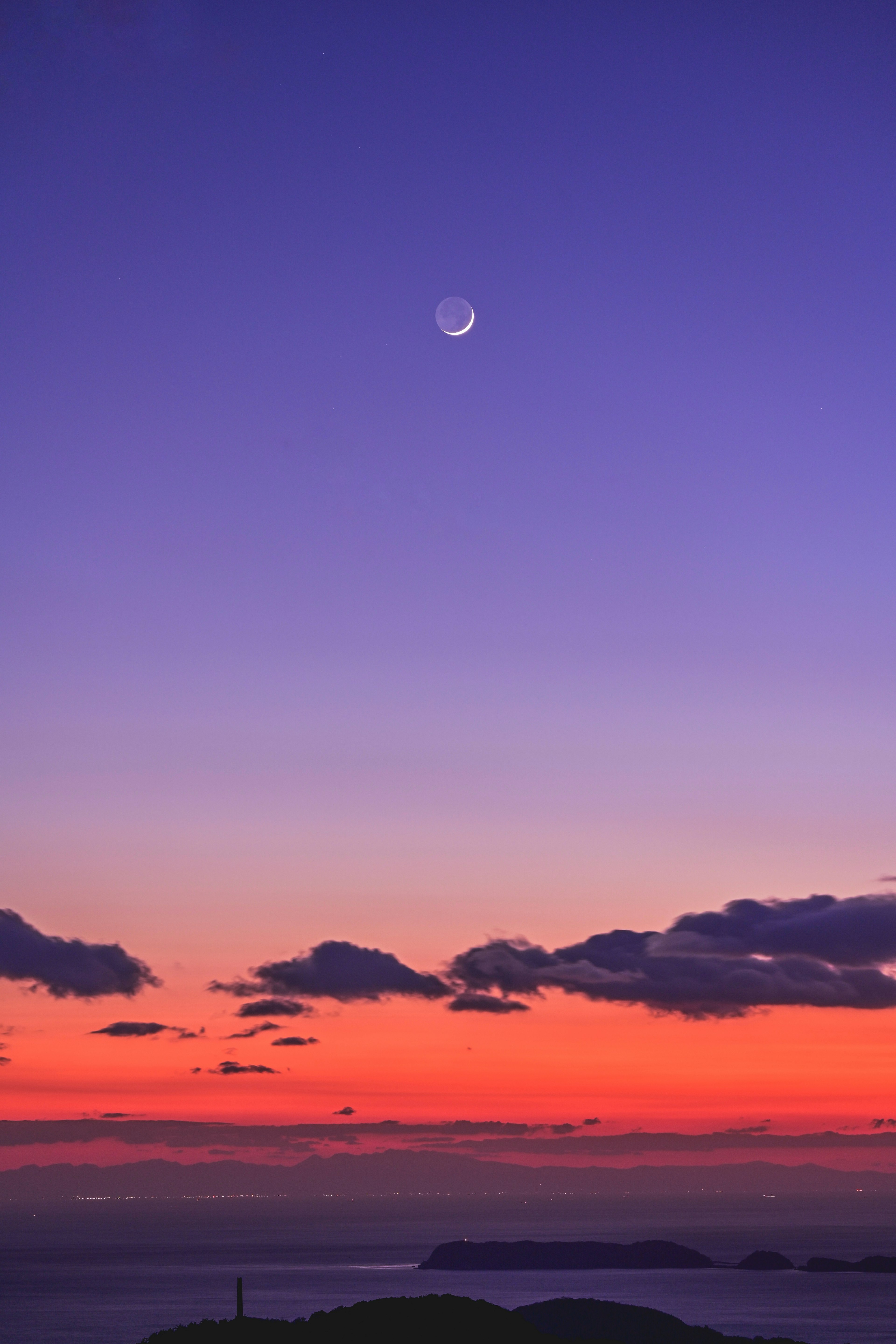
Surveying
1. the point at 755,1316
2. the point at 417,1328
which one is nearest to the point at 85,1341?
the point at 755,1316

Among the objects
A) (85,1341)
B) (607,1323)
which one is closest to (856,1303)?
(607,1323)

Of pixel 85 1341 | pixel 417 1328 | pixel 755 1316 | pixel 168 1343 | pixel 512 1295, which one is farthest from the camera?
pixel 512 1295

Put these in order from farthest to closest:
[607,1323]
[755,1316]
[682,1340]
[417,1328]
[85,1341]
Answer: [755,1316], [85,1341], [607,1323], [682,1340], [417,1328]

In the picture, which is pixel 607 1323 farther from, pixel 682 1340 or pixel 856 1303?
pixel 856 1303

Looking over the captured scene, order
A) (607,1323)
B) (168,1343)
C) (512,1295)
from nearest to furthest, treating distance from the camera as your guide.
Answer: (168,1343) → (607,1323) → (512,1295)

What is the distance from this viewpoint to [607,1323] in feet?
393

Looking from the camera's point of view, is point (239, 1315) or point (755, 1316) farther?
point (755, 1316)

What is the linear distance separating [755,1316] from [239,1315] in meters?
158

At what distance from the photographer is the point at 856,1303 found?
645 ft

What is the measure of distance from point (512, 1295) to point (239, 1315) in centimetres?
16859

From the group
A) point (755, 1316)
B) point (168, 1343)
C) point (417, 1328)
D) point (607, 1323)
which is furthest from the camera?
point (755, 1316)

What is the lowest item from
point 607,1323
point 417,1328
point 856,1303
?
point 856,1303

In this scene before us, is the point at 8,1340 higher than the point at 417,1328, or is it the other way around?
the point at 417,1328

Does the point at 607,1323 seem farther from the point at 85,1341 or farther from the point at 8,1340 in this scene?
the point at 8,1340
